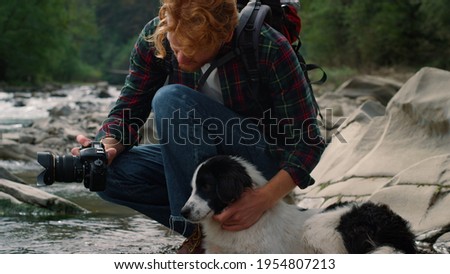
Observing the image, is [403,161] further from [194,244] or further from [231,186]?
[231,186]

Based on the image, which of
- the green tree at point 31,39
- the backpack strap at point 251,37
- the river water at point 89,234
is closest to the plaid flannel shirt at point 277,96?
the backpack strap at point 251,37

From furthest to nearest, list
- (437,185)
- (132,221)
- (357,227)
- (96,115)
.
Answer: (96,115), (132,221), (437,185), (357,227)

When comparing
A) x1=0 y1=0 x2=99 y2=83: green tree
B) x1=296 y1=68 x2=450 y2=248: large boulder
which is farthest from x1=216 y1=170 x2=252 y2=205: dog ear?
x1=0 y1=0 x2=99 y2=83: green tree

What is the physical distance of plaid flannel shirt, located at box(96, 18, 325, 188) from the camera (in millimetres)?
3240

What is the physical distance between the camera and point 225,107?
340cm

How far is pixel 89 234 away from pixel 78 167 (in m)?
1.20

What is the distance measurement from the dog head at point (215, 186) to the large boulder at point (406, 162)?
1.51 meters

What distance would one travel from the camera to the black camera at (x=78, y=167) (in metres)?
Result: 3.33

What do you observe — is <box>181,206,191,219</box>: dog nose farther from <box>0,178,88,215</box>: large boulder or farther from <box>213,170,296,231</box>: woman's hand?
<box>0,178,88,215</box>: large boulder

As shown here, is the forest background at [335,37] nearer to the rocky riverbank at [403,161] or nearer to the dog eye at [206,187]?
the rocky riverbank at [403,161]

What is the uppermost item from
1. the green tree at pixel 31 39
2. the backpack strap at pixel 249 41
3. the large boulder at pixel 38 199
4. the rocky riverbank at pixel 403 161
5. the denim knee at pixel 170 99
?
the backpack strap at pixel 249 41

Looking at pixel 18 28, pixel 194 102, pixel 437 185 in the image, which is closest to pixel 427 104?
pixel 437 185
